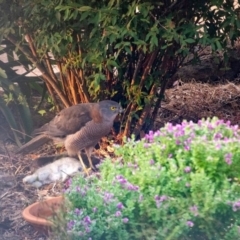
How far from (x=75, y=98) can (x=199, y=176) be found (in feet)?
13.3

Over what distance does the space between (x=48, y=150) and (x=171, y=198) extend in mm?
4376

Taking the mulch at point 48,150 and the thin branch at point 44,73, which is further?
the thin branch at point 44,73

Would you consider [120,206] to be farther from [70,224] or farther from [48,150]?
[48,150]

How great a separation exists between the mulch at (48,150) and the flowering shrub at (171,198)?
1.45m

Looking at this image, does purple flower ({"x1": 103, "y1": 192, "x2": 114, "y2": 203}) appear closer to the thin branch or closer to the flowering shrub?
the flowering shrub

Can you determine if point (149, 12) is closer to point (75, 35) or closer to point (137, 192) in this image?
point (75, 35)

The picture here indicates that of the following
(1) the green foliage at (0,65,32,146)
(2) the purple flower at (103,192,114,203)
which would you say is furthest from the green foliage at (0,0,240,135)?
(2) the purple flower at (103,192,114,203)

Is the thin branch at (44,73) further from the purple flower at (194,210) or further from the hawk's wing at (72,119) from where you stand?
the purple flower at (194,210)

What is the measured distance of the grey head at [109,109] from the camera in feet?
22.9

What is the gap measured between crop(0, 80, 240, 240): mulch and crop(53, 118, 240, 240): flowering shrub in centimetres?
145

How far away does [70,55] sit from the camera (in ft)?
23.3

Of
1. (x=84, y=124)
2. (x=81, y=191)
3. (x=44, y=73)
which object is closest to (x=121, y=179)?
(x=81, y=191)

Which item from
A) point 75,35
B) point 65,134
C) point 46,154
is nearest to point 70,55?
point 75,35

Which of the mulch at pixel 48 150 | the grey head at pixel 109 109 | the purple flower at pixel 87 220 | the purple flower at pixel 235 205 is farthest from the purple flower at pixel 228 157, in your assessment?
the grey head at pixel 109 109
